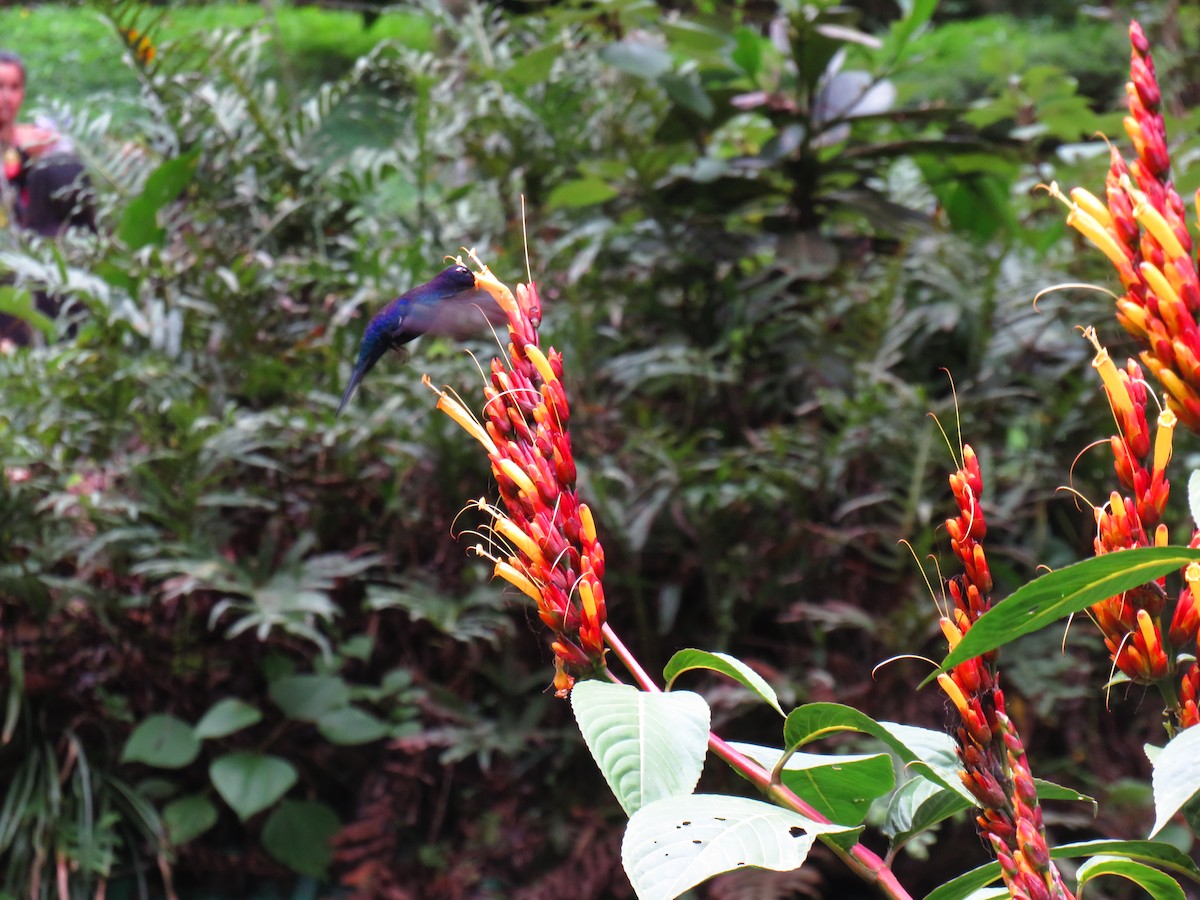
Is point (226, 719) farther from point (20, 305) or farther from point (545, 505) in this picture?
point (545, 505)

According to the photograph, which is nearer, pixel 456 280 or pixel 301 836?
pixel 456 280

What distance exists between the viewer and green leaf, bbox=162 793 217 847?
206cm

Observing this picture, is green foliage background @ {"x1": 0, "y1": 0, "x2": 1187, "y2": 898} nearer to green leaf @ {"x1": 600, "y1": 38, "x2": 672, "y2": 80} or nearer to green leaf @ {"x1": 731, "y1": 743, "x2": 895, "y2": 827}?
green leaf @ {"x1": 600, "y1": 38, "x2": 672, "y2": 80}

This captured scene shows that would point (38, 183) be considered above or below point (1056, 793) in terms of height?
below

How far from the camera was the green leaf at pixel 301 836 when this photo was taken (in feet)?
6.83

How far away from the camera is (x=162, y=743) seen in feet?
6.72

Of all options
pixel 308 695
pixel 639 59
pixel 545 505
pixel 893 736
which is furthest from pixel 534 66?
pixel 893 736

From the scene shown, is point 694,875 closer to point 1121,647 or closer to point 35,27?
point 1121,647

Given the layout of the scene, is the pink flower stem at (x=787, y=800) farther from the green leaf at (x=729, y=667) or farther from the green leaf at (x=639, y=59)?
the green leaf at (x=639, y=59)

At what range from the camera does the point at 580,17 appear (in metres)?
2.30

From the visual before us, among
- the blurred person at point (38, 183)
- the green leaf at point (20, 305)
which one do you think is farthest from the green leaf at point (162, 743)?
the blurred person at point (38, 183)

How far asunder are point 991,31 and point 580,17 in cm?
545

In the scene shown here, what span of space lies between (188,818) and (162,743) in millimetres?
165

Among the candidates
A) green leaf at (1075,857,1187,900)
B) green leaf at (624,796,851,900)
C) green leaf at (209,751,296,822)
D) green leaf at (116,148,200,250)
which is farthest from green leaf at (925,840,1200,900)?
green leaf at (116,148,200,250)
